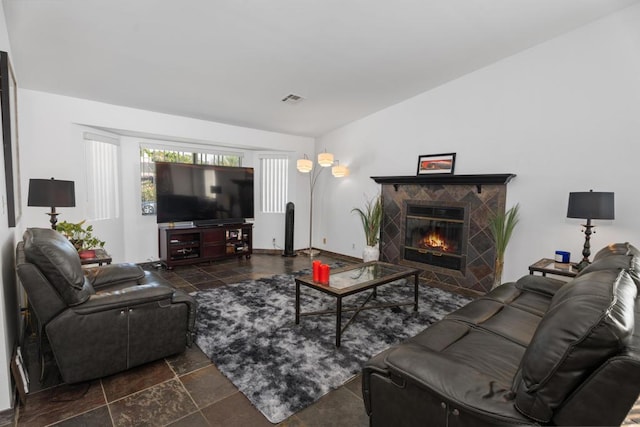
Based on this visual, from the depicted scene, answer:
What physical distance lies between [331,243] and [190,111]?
3.63 metres

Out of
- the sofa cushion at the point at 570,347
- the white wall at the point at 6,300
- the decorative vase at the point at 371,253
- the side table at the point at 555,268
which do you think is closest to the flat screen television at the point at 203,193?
the decorative vase at the point at 371,253

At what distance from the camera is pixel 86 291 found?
205 centimetres

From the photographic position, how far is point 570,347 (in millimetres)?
985

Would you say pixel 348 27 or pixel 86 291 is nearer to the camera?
pixel 86 291

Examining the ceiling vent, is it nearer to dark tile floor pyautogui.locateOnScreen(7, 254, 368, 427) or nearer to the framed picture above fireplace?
the framed picture above fireplace

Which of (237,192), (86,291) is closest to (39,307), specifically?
(86,291)

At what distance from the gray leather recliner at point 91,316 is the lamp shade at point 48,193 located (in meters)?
0.98

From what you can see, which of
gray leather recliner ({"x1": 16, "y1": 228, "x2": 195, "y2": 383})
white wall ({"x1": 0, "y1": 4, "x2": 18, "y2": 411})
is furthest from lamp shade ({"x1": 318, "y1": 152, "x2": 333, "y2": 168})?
white wall ({"x1": 0, "y1": 4, "x2": 18, "y2": 411})

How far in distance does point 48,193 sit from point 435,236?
193 inches

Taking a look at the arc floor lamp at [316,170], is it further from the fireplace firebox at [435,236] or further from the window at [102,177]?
the window at [102,177]

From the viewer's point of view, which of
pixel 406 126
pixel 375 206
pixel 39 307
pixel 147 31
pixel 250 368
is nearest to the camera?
pixel 39 307

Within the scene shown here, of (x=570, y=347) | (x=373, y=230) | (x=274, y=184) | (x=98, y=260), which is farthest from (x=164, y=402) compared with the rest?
(x=274, y=184)

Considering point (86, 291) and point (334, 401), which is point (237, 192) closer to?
point (86, 291)

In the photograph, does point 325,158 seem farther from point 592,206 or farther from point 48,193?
point 48,193
